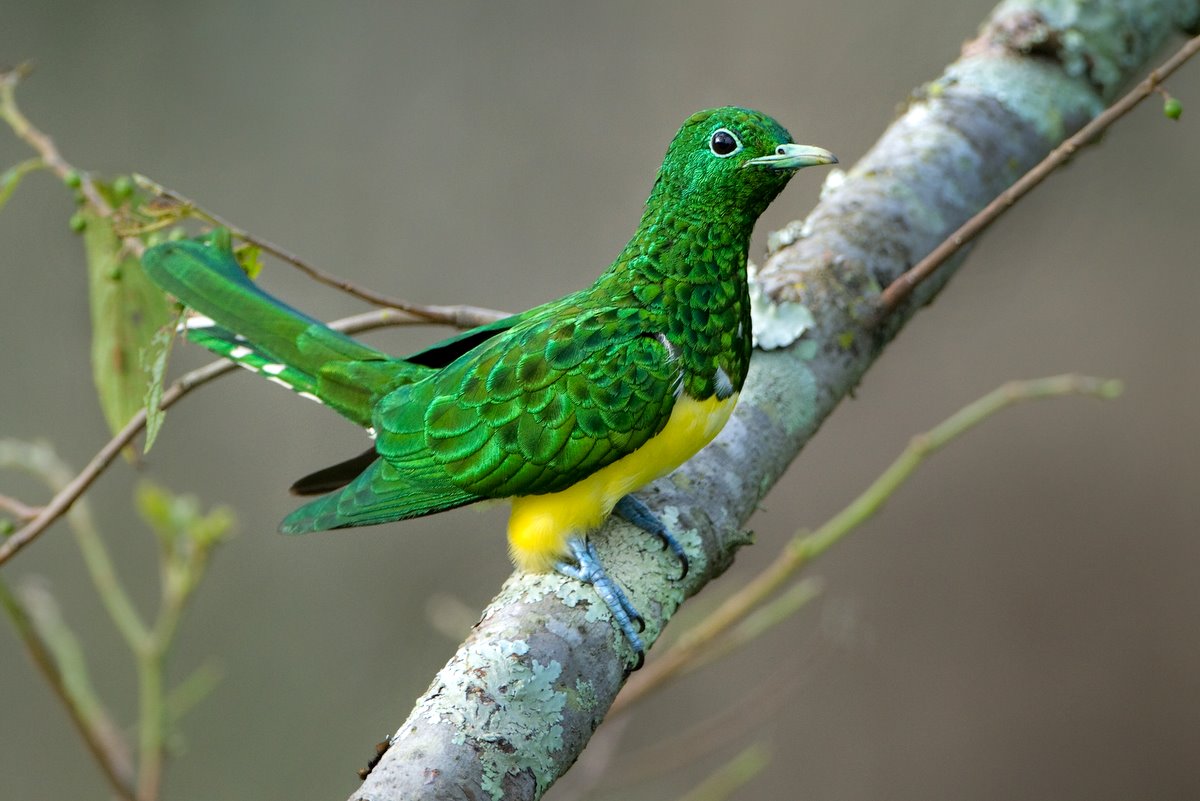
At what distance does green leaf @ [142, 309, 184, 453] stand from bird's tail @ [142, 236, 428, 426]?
0.09m

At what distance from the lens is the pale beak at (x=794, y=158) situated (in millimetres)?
1865

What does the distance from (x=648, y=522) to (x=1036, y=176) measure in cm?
88

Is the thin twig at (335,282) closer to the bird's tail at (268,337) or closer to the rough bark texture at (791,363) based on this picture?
the bird's tail at (268,337)

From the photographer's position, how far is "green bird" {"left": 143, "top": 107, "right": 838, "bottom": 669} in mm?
1919

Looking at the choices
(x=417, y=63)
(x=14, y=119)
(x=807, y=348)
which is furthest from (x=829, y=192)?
(x=417, y=63)

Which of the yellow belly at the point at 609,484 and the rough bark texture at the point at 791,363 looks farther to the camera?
the yellow belly at the point at 609,484

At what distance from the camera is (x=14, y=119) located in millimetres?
2217

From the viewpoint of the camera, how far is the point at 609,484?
6.44ft

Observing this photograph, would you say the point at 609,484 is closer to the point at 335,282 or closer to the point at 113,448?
the point at 335,282

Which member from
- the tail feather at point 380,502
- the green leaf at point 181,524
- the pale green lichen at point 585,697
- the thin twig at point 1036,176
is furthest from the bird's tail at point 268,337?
the thin twig at point 1036,176

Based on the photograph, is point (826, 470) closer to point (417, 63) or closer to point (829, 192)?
point (829, 192)

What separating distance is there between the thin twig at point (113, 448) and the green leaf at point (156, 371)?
0.07m

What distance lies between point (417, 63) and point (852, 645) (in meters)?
2.83

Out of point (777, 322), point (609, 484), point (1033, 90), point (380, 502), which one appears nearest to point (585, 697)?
point (609, 484)
